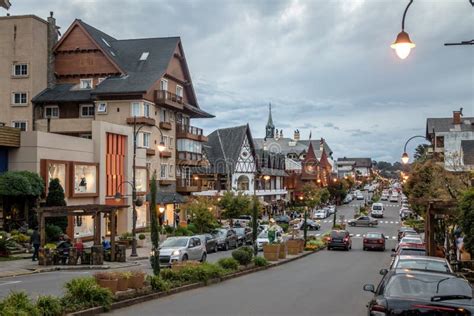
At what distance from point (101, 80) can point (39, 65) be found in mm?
5916

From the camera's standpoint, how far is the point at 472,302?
1034 cm

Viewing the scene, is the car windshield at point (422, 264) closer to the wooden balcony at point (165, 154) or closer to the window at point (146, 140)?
the window at point (146, 140)

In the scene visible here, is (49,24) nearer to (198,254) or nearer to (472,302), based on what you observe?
(198,254)

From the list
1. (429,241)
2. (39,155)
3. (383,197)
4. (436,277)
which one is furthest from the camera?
(383,197)

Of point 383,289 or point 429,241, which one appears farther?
point 429,241

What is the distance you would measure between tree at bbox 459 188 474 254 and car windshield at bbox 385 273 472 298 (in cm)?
1036

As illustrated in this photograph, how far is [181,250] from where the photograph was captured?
101 ft

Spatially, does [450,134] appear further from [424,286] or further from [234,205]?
[424,286]

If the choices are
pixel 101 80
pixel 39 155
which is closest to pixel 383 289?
pixel 39 155

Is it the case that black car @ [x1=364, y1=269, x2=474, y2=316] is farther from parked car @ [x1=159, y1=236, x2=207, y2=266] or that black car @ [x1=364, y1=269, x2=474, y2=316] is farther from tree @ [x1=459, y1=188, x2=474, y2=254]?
parked car @ [x1=159, y1=236, x2=207, y2=266]

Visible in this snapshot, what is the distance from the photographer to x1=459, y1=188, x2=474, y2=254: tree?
69.3ft

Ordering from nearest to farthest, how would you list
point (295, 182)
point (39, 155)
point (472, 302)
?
point (472, 302) → point (39, 155) → point (295, 182)

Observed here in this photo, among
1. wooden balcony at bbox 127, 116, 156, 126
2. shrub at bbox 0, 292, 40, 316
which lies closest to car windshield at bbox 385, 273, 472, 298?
shrub at bbox 0, 292, 40, 316

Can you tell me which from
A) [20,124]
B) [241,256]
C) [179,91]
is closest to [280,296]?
[241,256]
